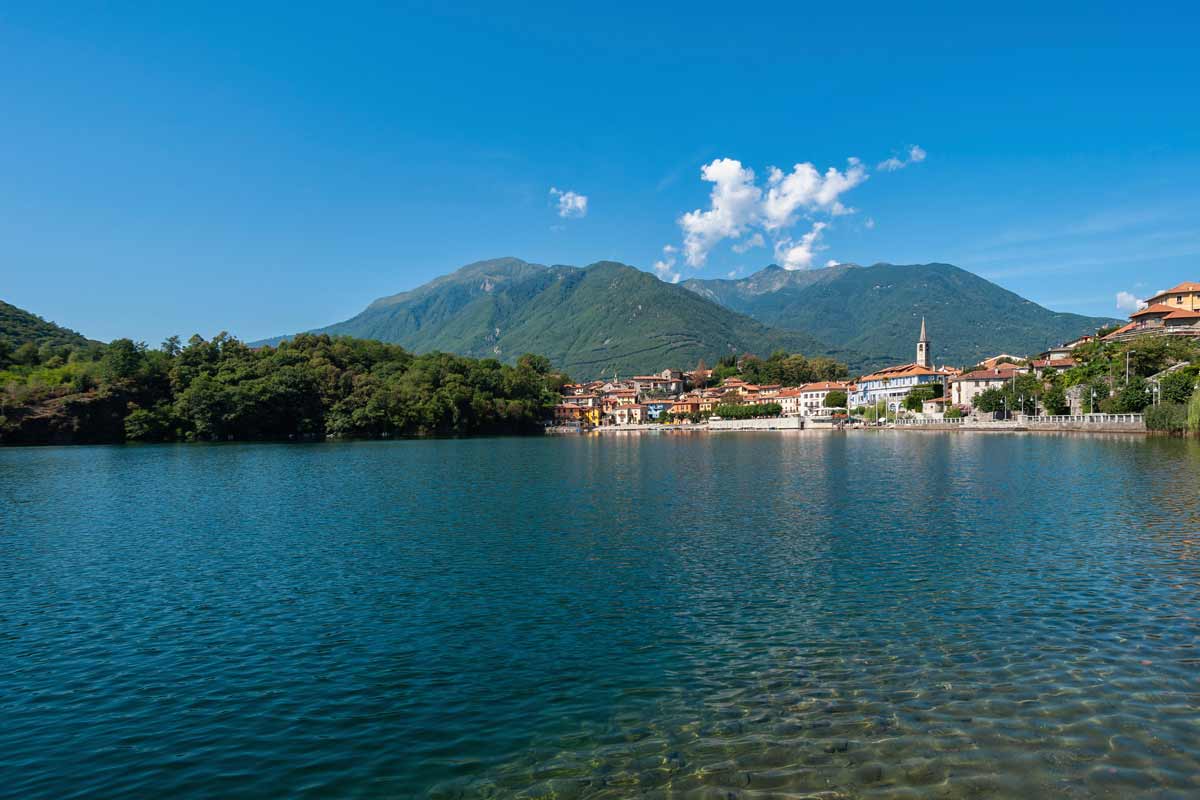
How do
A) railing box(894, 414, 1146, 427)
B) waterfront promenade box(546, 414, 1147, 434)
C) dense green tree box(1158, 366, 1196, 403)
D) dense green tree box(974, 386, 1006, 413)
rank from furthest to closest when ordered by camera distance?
1. dense green tree box(974, 386, 1006, 413)
2. waterfront promenade box(546, 414, 1147, 434)
3. railing box(894, 414, 1146, 427)
4. dense green tree box(1158, 366, 1196, 403)

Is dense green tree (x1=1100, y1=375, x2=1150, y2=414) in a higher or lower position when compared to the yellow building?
lower

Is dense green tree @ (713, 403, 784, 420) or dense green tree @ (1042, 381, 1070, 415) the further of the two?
dense green tree @ (713, 403, 784, 420)

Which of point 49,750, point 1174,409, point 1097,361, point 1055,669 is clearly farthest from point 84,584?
point 1097,361

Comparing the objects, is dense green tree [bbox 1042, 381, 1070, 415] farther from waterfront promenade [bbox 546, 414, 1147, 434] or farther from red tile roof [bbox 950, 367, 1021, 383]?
red tile roof [bbox 950, 367, 1021, 383]

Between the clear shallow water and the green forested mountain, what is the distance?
127 metres

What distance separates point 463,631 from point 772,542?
10712 millimetres

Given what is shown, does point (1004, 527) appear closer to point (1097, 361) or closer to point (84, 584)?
point (84, 584)

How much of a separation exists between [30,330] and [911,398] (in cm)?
17037

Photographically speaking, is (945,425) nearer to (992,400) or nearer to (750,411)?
(992,400)

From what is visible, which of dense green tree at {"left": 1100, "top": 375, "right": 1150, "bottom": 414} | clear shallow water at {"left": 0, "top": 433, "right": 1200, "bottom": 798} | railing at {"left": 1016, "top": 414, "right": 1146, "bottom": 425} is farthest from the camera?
dense green tree at {"left": 1100, "top": 375, "right": 1150, "bottom": 414}

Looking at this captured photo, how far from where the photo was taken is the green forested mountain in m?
120

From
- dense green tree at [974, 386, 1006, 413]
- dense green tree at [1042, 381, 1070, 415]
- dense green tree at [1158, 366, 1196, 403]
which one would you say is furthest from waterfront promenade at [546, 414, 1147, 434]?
dense green tree at [1158, 366, 1196, 403]

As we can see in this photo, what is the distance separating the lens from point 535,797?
23.1 feet

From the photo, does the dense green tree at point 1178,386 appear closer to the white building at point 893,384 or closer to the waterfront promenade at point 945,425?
the waterfront promenade at point 945,425
